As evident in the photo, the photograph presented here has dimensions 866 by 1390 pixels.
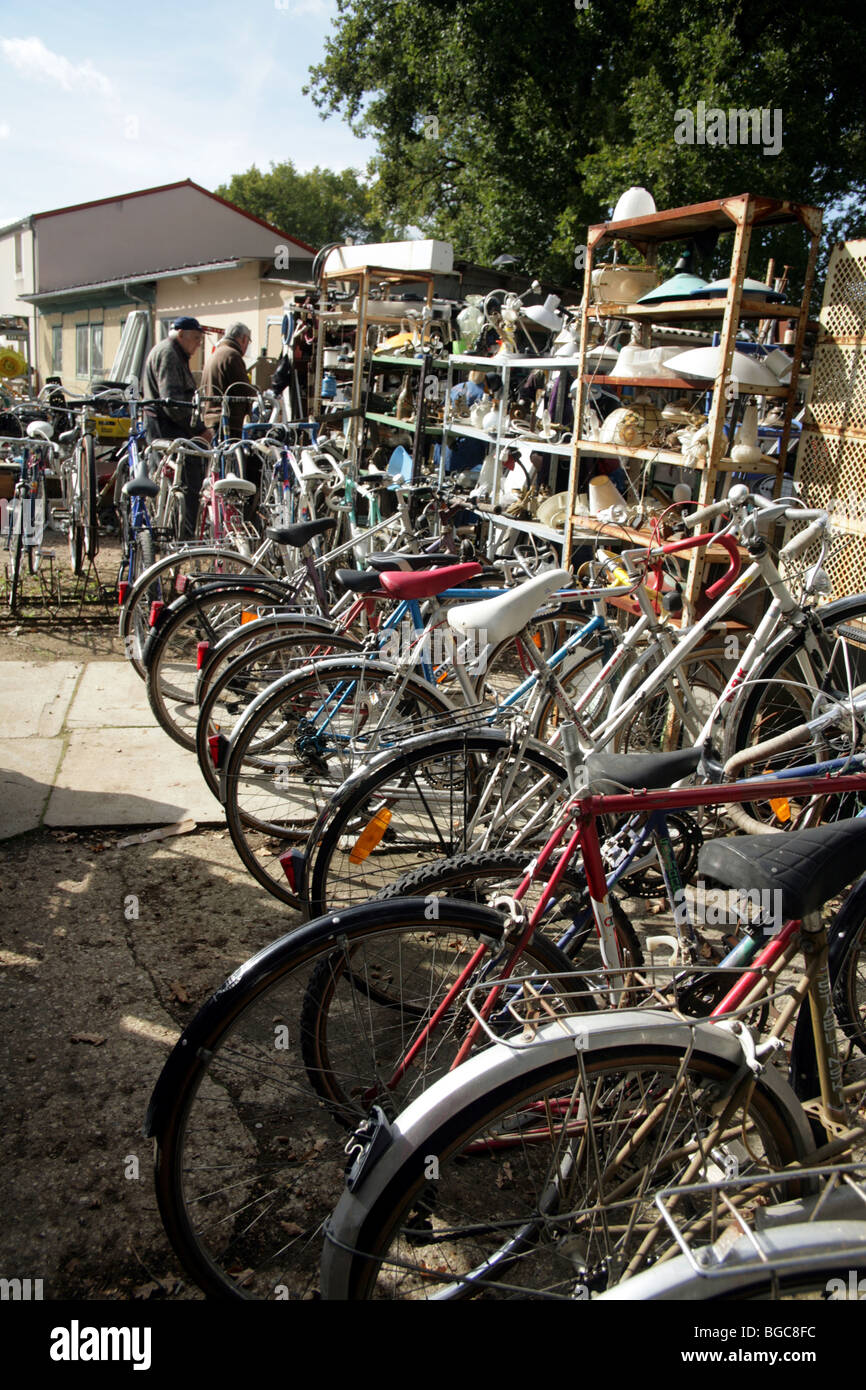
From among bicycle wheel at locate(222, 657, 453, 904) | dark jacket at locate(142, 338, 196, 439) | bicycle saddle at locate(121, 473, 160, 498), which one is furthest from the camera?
dark jacket at locate(142, 338, 196, 439)

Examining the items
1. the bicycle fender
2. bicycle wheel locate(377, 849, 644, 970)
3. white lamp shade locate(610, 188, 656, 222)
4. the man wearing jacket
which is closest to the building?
the man wearing jacket

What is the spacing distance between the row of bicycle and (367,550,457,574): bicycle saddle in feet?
0.05

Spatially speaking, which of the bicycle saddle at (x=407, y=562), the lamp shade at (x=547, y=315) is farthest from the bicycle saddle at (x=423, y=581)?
the lamp shade at (x=547, y=315)

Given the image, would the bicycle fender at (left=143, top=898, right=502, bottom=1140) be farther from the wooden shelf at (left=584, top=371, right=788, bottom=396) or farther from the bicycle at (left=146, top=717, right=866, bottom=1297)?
the wooden shelf at (left=584, top=371, right=788, bottom=396)

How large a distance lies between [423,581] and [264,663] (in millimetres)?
1177

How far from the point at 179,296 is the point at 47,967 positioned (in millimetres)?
22150

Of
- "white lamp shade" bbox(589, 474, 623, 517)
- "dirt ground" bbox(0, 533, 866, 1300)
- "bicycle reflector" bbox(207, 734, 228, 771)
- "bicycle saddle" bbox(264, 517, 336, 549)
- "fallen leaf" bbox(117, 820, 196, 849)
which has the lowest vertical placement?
"dirt ground" bbox(0, 533, 866, 1300)

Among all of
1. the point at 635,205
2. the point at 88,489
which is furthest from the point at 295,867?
the point at 88,489

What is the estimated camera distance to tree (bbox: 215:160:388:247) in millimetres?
59531

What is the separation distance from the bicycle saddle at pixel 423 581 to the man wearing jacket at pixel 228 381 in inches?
235

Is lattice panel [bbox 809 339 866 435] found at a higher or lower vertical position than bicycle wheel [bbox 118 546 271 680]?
higher

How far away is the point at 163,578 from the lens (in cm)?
530

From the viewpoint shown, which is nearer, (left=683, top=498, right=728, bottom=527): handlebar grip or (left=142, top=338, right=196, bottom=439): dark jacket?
(left=683, top=498, right=728, bottom=527): handlebar grip
